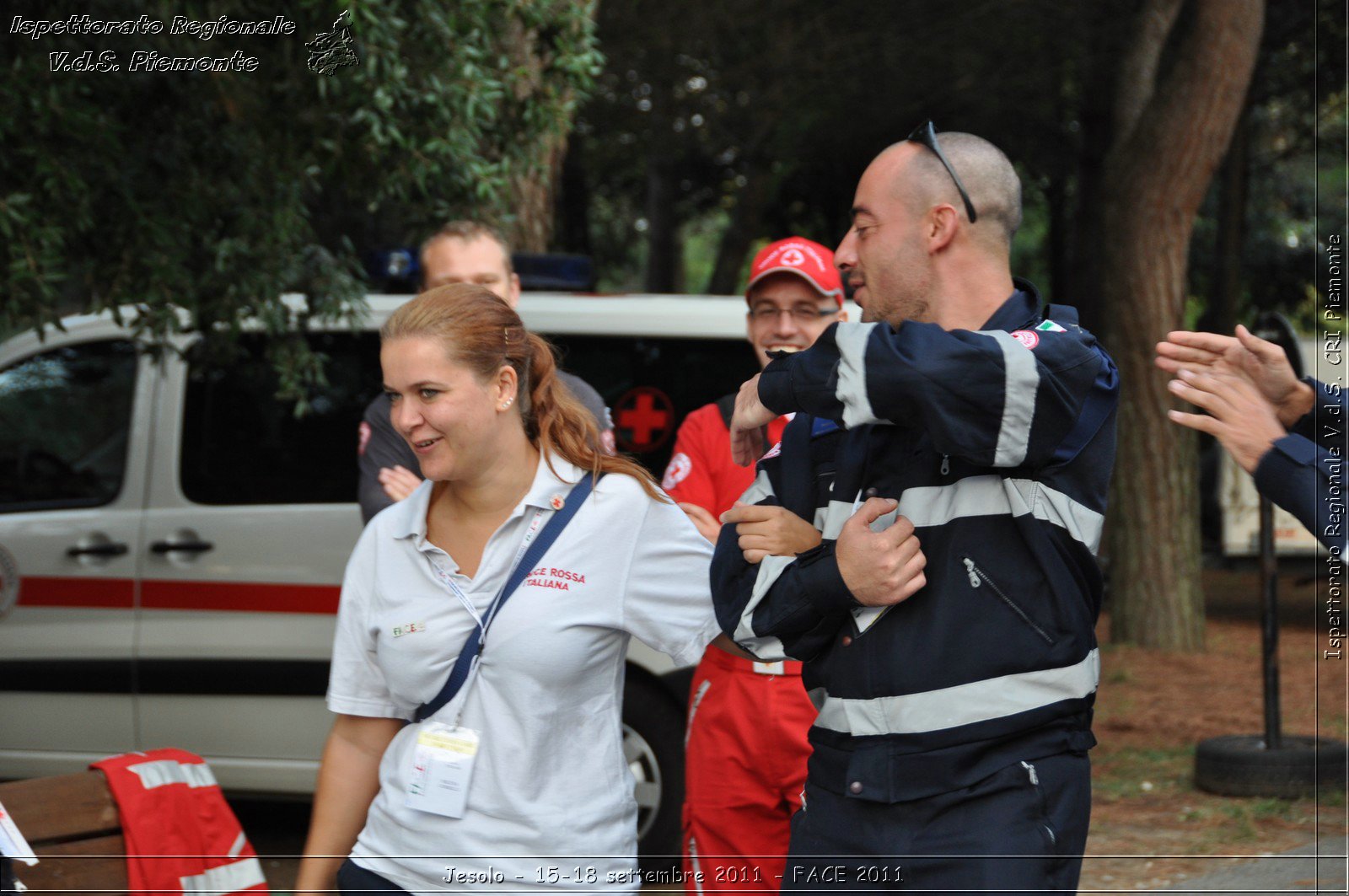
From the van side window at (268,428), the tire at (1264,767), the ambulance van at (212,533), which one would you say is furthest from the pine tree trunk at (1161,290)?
the van side window at (268,428)

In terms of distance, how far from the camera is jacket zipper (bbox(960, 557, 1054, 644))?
84.2 inches

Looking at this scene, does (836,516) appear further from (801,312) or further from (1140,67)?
(1140,67)

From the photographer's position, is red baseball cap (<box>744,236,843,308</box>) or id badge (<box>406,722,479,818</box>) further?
red baseball cap (<box>744,236,843,308</box>)

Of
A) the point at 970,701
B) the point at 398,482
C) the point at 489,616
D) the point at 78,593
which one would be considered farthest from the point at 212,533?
the point at 970,701

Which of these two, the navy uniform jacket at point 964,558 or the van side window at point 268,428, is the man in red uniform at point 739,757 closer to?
the navy uniform jacket at point 964,558

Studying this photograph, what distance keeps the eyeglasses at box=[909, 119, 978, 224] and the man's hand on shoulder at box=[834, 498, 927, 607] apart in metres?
0.51

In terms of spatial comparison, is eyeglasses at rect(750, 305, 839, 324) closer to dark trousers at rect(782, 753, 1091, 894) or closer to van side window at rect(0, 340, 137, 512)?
dark trousers at rect(782, 753, 1091, 894)

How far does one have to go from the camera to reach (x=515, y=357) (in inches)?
111

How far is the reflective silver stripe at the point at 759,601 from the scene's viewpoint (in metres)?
2.32

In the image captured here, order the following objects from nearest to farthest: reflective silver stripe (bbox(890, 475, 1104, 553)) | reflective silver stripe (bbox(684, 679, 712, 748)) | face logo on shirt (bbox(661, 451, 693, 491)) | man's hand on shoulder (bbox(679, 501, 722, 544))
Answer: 1. reflective silver stripe (bbox(890, 475, 1104, 553))
2. man's hand on shoulder (bbox(679, 501, 722, 544))
3. reflective silver stripe (bbox(684, 679, 712, 748))
4. face logo on shirt (bbox(661, 451, 693, 491))

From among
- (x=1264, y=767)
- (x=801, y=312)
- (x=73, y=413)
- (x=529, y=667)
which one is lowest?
(x=1264, y=767)

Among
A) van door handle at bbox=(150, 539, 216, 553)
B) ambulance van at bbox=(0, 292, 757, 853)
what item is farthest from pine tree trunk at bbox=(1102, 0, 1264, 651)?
van door handle at bbox=(150, 539, 216, 553)

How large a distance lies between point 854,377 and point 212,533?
4.00 meters

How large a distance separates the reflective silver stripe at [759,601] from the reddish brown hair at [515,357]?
1.64ft
